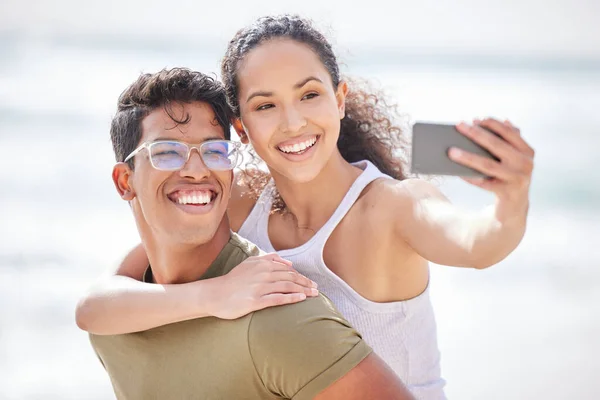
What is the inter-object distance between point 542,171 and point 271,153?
26.9ft

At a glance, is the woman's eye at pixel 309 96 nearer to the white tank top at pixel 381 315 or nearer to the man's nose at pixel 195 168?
the white tank top at pixel 381 315

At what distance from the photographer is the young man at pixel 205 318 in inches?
95.3

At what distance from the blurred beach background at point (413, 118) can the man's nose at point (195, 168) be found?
2.97 ft

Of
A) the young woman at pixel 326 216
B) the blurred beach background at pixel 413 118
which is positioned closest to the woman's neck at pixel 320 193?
the young woman at pixel 326 216

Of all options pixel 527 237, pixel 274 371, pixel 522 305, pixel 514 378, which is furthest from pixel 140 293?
pixel 527 237

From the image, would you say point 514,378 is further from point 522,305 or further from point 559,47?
point 559,47

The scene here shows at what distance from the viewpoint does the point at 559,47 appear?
1719 cm

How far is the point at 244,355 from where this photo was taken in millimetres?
2514

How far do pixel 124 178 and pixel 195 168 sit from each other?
32 cm

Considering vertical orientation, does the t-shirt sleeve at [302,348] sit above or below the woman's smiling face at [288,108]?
below

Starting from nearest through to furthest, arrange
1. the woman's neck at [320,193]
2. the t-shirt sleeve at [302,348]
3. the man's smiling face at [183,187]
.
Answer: the t-shirt sleeve at [302,348] → the man's smiling face at [183,187] → the woman's neck at [320,193]

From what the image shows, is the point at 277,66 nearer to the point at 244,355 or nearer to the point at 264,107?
the point at 264,107

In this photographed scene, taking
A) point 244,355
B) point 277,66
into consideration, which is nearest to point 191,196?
point 244,355

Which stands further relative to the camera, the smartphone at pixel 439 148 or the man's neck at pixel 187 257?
the man's neck at pixel 187 257
